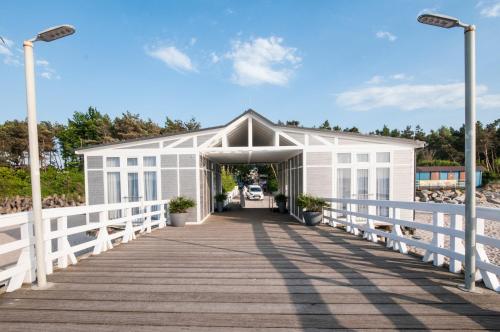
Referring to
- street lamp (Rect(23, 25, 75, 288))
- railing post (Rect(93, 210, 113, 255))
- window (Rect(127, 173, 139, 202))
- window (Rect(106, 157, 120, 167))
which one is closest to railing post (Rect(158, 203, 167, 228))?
window (Rect(127, 173, 139, 202))

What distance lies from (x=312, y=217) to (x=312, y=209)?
276 mm

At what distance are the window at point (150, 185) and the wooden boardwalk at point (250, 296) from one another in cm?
491

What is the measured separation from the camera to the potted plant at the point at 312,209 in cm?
846

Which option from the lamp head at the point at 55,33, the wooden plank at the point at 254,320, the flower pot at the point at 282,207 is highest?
the lamp head at the point at 55,33

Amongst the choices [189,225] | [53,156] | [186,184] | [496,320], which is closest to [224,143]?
[186,184]

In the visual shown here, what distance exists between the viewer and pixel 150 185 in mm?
9891

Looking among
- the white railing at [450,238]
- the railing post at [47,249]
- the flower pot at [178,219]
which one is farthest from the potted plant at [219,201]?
the railing post at [47,249]

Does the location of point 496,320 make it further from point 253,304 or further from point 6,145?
point 6,145

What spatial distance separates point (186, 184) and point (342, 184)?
5.76 metres

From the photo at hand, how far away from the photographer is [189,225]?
9195 millimetres

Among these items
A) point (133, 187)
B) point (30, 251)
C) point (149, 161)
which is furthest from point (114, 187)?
→ point (30, 251)

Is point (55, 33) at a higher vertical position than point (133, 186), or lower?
higher

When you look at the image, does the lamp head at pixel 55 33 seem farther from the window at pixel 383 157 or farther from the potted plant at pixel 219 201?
the potted plant at pixel 219 201

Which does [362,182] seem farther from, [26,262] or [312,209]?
[26,262]
